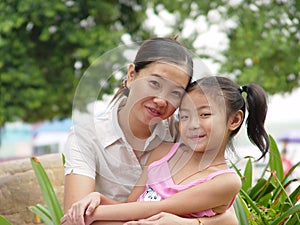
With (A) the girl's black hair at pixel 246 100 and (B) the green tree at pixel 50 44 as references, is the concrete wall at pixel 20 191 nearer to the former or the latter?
(A) the girl's black hair at pixel 246 100

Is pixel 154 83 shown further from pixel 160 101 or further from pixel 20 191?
pixel 20 191

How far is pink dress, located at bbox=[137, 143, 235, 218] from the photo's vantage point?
1.92 m

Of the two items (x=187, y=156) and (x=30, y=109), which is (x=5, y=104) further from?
(x=187, y=156)

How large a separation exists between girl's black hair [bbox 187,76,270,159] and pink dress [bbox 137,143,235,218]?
0.19 metres

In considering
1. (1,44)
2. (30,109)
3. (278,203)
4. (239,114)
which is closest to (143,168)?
(239,114)

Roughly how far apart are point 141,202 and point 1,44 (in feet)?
26.6

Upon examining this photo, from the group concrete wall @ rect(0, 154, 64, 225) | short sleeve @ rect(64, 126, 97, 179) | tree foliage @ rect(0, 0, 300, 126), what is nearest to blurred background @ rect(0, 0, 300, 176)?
tree foliage @ rect(0, 0, 300, 126)

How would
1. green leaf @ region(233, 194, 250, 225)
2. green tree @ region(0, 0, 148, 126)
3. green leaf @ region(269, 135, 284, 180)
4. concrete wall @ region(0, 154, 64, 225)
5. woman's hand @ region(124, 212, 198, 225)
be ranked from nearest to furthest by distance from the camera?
woman's hand @ region(124, 212, 198, 225) → green leaf @ region(233, 194, 250, 225) → green leaf @ region(269, 135, 284, 180) → concrete wall @ region(0, 154, 64, 225) → green tree @ region(0, 0, 148, 126)

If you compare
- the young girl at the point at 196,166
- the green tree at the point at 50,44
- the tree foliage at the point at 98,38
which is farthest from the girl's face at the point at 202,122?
the tree foliage at the point at 98,38

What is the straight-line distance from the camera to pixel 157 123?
1962 mm

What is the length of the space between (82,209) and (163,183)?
0.27m

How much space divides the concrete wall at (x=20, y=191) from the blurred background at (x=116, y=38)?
6.19 metres

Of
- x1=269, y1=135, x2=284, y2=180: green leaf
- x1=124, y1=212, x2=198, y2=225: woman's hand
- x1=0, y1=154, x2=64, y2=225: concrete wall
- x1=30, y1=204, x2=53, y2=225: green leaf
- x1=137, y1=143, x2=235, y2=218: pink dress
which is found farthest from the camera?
x1=0, y1=154, x2=64, y2=225: concrete wall

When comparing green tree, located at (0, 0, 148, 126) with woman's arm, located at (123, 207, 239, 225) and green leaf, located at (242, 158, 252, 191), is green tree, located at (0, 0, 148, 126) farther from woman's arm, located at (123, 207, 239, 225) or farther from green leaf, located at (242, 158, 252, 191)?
woman's arm, located at (123, 207, 239, 225)
